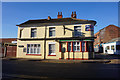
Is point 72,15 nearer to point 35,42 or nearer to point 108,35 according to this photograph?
point 35,42

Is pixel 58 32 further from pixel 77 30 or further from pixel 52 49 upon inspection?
pixel 77 30

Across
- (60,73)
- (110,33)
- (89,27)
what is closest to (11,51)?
(89,27)

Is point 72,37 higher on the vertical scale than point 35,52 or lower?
higher

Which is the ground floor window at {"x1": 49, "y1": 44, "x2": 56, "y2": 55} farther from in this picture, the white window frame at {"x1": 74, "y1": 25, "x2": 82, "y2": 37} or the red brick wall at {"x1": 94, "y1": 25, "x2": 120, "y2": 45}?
the red brick wall at {"x1": 94, "y1": 25, "x2": 120, "y2": 45}

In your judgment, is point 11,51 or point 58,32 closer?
point 58,32

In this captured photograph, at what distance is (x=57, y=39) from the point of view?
685 inches

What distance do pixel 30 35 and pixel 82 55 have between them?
10.5 metres

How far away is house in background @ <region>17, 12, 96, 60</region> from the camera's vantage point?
54.7ft

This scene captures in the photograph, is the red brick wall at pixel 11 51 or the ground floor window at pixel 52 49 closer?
the ground floor window at pixel 52 49

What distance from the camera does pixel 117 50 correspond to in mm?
25516

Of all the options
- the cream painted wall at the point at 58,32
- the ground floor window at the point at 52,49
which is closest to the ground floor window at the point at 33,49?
the cream painted wall at the point at 58,32

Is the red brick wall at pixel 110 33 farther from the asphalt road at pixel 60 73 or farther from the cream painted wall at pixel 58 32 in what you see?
the asphalt road at pixel 60 73

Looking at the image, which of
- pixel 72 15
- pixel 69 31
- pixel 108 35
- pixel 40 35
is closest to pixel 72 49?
pixel 69 31

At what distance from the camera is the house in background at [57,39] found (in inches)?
657
